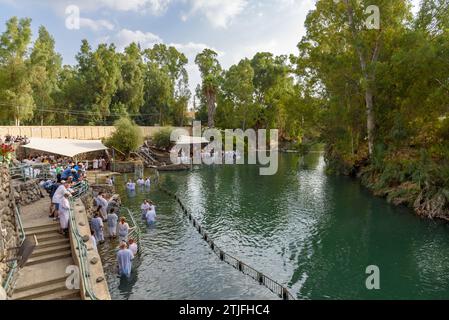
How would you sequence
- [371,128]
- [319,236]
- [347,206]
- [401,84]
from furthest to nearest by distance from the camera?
[371,128] < [401,84] < [347,206] < [319,236]

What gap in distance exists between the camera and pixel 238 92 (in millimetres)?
73938

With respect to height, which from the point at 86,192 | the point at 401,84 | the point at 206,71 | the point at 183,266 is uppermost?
the point at 206,71

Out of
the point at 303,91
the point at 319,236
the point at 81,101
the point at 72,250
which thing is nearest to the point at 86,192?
the point at 72,250

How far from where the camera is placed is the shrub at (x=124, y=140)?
141 feet

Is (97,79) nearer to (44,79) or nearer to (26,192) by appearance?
(44,79)

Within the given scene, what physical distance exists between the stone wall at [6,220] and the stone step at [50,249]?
0.86 m

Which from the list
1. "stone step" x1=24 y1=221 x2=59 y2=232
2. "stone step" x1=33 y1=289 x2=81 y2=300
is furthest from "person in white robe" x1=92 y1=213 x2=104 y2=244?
"stone step" x1=33 y1=289 x2=81 y2=300

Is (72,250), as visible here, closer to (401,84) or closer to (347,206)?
(347,206)

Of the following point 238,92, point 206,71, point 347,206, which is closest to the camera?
point 347,206

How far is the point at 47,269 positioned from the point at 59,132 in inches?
1564

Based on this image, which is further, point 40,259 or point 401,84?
point 401,84

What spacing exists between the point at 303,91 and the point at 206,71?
47396mm

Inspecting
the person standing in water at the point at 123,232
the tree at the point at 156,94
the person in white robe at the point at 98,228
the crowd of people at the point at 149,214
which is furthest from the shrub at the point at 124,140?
the tree at the point at 156,94

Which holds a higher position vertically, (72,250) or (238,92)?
(238,92)
